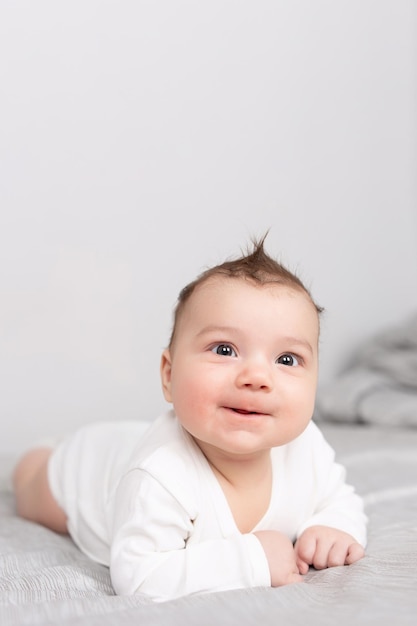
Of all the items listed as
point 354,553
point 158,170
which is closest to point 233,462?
point 354,553

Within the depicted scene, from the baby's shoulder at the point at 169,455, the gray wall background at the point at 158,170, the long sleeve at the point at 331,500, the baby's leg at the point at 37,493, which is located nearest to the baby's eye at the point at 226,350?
the baby's shoulder at the point at 169,455

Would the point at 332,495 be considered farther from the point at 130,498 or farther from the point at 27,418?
the point at 27,418

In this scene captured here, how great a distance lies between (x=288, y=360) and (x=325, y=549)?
0.24m

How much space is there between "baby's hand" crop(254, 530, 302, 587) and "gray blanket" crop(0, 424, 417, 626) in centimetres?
3

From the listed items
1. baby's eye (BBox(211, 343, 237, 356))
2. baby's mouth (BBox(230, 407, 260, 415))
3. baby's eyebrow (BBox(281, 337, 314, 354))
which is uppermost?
baby's eyebrow (BBox(281, 337, 314, 354))

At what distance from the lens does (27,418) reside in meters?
1.86

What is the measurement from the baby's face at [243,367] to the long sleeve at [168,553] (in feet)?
0.30

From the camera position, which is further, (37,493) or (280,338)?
(37,493)

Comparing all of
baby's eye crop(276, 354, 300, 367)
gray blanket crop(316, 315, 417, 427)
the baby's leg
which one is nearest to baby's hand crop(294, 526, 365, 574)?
baby's eye crop(276, 354, 300, 367)

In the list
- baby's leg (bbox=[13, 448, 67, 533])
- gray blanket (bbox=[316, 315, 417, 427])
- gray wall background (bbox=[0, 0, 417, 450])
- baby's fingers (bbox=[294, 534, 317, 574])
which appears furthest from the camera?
gray blanket (bbox=[316, 315, 417, 427])

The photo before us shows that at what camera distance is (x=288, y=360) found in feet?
3.24

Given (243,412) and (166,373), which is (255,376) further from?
(166,373)

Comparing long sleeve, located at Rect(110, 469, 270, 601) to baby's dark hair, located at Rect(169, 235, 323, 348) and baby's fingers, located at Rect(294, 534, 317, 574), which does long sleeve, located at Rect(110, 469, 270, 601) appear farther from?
baby's dark hair, located at Rect(169, 235, 323, 348)

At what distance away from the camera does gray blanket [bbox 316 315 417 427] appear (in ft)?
6.53
